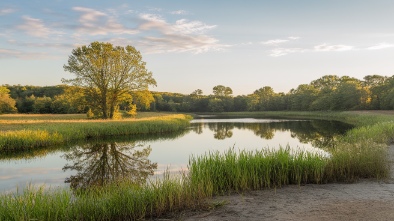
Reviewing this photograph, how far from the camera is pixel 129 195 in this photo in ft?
23.2

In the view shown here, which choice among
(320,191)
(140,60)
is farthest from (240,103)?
(320,191)

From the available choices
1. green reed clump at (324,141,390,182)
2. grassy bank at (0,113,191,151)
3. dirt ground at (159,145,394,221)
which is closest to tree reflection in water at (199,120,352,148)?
grassy bank at (0,113,191,151)

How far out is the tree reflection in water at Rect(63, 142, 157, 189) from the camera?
12883 mm

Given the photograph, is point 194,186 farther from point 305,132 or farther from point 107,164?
point 305,132

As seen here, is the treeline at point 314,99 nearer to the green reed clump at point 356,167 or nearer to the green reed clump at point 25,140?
the green reed clump at point 356,167

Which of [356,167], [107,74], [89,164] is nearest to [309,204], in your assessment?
[356,167]

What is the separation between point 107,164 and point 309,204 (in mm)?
12220

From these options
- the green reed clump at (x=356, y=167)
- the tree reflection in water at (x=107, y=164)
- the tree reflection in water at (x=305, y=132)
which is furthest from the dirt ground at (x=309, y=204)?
the tree reflection in water at (x=305, y=132)

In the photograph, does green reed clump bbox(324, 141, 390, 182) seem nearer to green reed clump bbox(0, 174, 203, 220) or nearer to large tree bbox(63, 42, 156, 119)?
green reed clump bbox(0, 174, 203, 220)

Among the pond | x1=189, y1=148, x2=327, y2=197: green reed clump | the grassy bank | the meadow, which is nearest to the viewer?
the meadow

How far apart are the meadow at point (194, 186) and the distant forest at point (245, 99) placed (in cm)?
3380

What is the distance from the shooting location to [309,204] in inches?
291

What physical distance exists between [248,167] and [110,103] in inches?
1440

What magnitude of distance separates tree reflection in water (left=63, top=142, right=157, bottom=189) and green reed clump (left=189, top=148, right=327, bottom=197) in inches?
106
